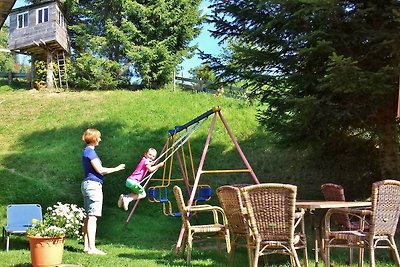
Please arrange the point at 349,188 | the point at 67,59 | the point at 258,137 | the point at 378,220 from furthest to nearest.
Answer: the point at 67,59, the point at 258,137, the point at 349,188, the point at 378,220

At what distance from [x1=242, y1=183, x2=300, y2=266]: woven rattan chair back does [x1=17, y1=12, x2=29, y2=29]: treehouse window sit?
69.9ft

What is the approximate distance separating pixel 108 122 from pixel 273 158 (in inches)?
244

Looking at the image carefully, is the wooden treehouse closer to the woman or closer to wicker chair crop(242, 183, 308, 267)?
the woman

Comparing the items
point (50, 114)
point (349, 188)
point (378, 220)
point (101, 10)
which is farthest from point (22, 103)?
point (378, 220)

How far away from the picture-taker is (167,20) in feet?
72.7

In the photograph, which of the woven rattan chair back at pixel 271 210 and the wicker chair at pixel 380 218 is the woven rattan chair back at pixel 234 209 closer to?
the woven rattan chair back at pixel 271 210

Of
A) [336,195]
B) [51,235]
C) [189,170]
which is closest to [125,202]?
[51,235]

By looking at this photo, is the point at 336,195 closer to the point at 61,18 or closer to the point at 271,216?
the point at 271,216

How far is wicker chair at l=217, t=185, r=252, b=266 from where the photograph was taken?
16.7ft

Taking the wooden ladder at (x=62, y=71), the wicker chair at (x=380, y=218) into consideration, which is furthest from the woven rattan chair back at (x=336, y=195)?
the wooden ladder at (x=62, y=71)

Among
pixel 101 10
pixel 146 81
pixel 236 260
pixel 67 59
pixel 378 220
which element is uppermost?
pixel 101 10

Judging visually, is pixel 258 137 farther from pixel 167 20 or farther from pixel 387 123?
pixel 167 20

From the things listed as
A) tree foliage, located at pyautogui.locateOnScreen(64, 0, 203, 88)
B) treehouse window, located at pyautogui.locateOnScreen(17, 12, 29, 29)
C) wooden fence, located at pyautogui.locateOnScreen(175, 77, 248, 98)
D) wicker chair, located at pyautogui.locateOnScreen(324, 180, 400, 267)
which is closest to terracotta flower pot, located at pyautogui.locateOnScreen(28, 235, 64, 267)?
wicker chair, located at pyautogui.locateOnScreen(324, 180, 400, 267)

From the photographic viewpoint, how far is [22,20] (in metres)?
23.1
